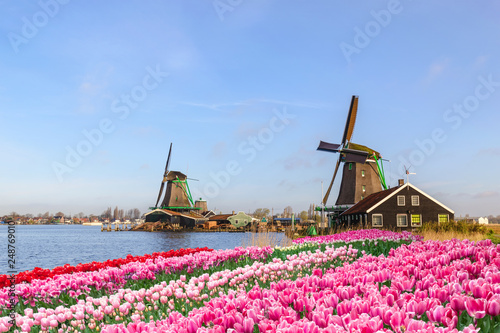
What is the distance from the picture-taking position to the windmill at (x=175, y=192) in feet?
254

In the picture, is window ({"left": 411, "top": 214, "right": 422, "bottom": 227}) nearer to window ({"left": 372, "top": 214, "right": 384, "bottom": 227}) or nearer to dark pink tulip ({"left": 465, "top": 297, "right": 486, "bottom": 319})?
window ({"left": 372, "top": 214, "right": 384, "bottom": 227})

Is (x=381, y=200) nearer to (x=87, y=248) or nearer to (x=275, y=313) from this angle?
(x=87, y=248)

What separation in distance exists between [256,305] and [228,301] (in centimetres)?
25

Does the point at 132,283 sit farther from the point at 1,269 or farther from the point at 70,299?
the point at 1,269

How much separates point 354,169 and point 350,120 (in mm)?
6012

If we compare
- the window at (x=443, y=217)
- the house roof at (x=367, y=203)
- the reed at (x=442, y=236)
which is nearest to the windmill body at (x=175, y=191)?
the house roof at (x=367, y=203)

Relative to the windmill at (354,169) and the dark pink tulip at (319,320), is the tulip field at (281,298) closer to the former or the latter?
the dark pink tulip at (319,320)

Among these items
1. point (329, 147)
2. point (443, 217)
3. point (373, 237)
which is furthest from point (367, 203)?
point (373, 237)

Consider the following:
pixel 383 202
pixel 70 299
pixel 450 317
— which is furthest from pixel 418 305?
pixel 383 202

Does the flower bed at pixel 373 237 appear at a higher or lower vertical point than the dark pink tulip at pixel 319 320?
lower

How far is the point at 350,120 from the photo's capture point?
45344 millimetres

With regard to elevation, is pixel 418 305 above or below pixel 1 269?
above

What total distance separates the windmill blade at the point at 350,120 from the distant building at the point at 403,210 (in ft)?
31.8

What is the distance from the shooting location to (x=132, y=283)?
778 cm
